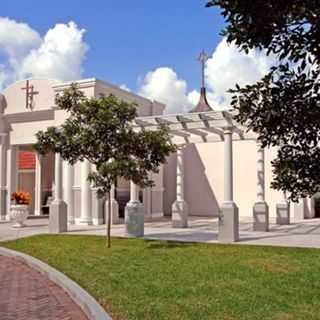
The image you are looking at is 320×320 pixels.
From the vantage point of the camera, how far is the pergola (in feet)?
43.9

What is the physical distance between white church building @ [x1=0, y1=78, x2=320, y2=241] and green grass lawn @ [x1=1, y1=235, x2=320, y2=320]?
292cm

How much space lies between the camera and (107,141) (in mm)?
11641

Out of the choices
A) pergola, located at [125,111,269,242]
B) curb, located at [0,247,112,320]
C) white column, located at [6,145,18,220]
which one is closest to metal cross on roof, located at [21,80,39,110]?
white column, located at [6,145,18,220]

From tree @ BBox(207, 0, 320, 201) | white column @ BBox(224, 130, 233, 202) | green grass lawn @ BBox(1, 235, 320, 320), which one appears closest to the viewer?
tree @ BBox(207, 0, 320, 201)

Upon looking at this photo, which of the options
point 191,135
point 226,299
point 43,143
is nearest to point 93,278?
point 226,299

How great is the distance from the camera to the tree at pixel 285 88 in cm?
270

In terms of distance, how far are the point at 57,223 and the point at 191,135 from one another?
6385 mm

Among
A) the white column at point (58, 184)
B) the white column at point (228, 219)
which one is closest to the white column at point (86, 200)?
the white column at point (58, 184)

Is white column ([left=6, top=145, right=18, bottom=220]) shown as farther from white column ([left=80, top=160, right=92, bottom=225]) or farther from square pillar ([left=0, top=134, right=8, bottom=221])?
white column ([left=80, top=160, right=92, bottom=225])

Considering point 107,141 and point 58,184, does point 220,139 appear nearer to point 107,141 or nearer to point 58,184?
point 58,184

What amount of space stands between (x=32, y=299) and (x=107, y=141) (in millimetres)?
5268

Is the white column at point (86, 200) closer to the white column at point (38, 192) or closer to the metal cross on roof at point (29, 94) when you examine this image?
the metal cross on roof at point (29, 94)

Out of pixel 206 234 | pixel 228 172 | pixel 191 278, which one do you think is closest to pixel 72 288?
pixel 191 278

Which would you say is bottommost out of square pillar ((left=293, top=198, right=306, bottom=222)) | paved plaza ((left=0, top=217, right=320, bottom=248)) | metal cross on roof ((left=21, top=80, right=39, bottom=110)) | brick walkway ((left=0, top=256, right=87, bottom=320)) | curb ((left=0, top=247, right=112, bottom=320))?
brick walkway ((left=0, top=256, right=87, bottom=320))
